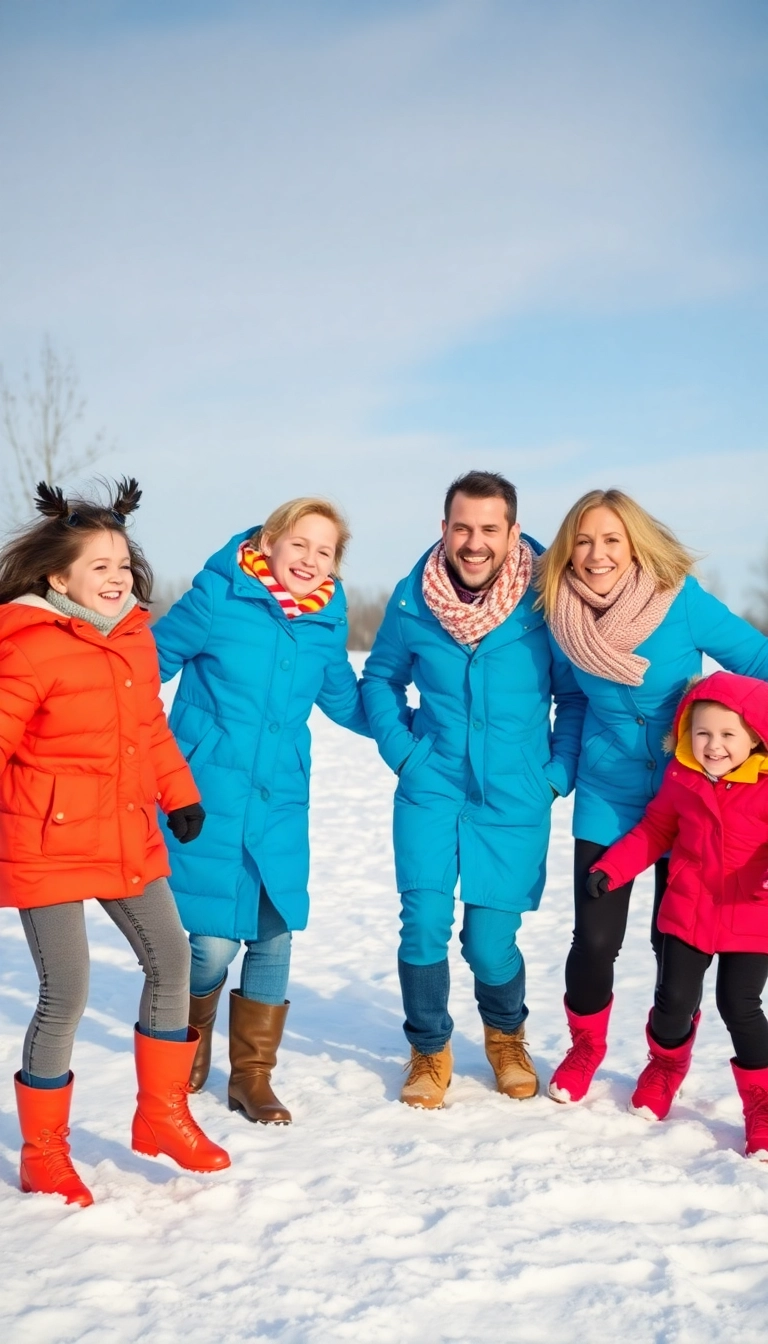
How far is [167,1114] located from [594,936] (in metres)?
1.45

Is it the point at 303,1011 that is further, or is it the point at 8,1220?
the point at 303,1011

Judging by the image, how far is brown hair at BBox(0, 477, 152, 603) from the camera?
3254mm

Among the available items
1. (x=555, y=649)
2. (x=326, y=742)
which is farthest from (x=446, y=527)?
(x=326, y=742)

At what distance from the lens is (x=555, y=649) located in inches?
159

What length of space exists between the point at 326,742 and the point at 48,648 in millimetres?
10368

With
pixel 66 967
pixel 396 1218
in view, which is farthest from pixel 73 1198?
pixel 396 1218

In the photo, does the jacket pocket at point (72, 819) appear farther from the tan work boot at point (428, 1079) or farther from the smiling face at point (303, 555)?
the tan work boot at point (428, 1079)

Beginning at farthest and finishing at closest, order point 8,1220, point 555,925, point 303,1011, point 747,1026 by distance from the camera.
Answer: point 555,925 → point 303,1011 → point 747,1026 → point 8,1220

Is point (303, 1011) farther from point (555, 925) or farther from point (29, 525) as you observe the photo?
point (29, 525)

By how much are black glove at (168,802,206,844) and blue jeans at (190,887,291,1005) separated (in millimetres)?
509

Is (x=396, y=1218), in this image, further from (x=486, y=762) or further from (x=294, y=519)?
(x=294, y=519)

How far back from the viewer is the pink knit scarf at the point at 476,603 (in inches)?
154

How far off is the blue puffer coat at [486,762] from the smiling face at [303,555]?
37 centimetres

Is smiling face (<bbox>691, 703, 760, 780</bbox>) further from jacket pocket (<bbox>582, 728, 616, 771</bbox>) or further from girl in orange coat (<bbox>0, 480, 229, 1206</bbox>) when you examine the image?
girl in orange coat (<bbox>0, 480, 229, 1206</bbox>)
